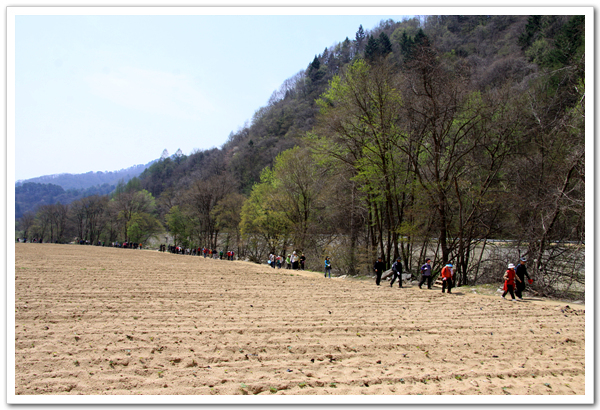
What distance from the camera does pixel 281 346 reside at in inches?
279

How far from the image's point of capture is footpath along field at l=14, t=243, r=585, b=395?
5.39 meters

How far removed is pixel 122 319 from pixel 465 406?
7.31m

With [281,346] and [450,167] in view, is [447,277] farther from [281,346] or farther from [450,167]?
[281,346]

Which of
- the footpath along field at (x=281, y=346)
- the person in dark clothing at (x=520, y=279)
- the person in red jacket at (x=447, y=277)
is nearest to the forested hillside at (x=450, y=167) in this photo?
the person in dark clothing at (x=520, y=279)

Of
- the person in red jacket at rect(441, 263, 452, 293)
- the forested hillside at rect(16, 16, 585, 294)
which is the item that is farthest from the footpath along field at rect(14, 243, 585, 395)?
the forested hillside at rect(16, 16, 585, 294)

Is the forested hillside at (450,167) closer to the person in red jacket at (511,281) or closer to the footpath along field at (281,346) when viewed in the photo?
the person in red jacket at (511,281)

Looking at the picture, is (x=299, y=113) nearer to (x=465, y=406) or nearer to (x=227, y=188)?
(x=227, y=188)

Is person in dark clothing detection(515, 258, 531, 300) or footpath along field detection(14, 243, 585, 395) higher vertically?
person in dark clothing detection(515, 258, 531, 300)

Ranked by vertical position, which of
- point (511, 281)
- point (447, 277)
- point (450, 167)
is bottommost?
point (447, 277)

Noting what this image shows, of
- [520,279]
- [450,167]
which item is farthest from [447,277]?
[450,167]

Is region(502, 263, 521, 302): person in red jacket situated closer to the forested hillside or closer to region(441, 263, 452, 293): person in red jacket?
region(441, 263, 452, 293): person in red jacket

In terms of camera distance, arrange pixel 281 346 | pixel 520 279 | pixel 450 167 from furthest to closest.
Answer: pixel 450 167
pixel 520 279
pixel 281 346

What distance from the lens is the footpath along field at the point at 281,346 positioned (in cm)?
539

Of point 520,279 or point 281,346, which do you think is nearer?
point 281,346
